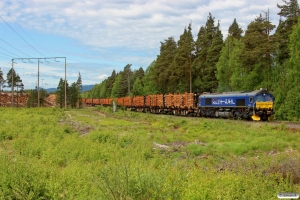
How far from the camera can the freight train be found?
96.7 ft

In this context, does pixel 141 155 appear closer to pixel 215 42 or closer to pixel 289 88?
pixel 289 88

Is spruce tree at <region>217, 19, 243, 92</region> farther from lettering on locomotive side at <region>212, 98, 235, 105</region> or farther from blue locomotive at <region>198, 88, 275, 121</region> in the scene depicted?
lettering on locomotive side at <region>212, 98, 235, 105</region>

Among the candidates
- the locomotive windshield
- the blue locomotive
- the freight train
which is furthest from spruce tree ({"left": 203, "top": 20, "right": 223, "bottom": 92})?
the locomotive windshield

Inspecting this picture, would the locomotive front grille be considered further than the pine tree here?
No

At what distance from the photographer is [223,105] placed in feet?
111

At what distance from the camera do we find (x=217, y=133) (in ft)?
67.4

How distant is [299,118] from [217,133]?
15219 mm

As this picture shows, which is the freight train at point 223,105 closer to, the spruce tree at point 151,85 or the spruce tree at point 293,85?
the spruce tree at point 293,85

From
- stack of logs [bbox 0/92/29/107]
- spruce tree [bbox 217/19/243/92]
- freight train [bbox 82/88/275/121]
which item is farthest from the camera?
stack of logs [bbox 0/92/29/107]

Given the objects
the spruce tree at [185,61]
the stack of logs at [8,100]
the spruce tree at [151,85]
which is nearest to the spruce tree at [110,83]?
the stack of logs at [8,100]

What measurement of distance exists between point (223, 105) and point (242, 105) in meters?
3.07

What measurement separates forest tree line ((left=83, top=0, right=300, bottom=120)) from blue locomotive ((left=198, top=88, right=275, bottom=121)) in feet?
12.2

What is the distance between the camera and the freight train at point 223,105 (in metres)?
29.5

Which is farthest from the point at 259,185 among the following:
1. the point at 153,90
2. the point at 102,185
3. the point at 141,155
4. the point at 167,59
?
the point at 153,90
